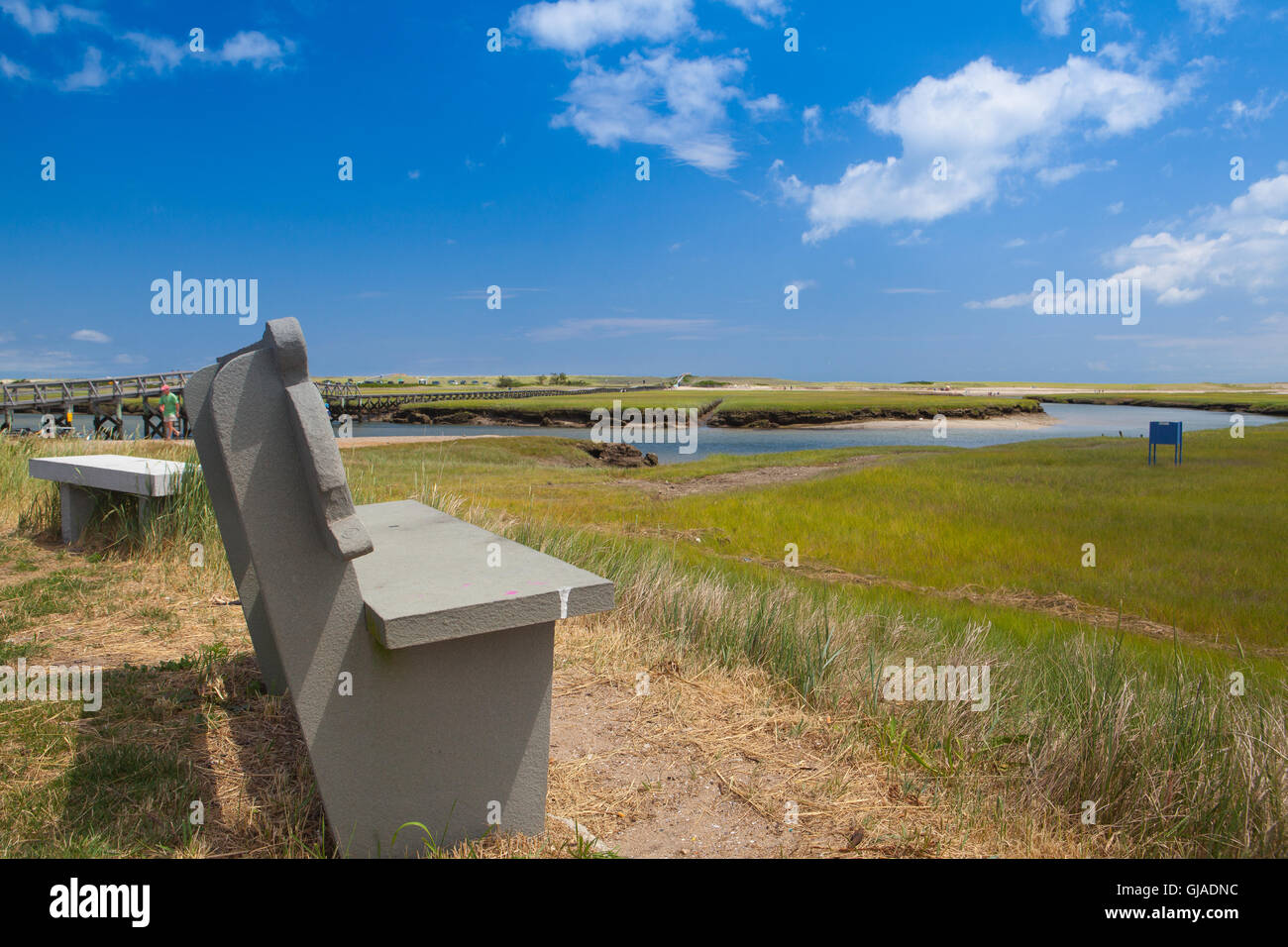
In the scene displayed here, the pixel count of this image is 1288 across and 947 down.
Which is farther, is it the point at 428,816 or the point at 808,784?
the point at 808,784

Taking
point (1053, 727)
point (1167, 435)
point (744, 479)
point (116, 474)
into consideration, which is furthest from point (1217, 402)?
point (116, 474)

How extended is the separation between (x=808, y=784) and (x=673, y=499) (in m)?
14.3

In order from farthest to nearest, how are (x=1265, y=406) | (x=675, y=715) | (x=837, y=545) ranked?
(x=1265, y=406) < (x=837, y=545) < (x=675, y=715)

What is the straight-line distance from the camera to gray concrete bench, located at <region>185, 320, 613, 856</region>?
6.75ft

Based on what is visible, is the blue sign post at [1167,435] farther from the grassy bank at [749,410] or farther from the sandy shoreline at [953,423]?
the grassy bank at [749,410]

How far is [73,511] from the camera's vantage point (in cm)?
727

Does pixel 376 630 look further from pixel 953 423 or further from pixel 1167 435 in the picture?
pixel 953 423

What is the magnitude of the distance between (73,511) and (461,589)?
667 cm

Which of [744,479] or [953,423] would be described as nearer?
[744,479]

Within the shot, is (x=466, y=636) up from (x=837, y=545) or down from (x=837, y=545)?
up

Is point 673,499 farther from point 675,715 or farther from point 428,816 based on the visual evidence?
point 428,816

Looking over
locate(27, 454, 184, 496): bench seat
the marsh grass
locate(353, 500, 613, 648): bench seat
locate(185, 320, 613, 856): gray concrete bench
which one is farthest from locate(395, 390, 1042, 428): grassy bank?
locate(185, 320, 613, 856): gray concrete bench

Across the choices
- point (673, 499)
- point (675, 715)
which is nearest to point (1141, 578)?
point (675, 715)

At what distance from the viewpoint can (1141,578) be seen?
9797 millimetres
